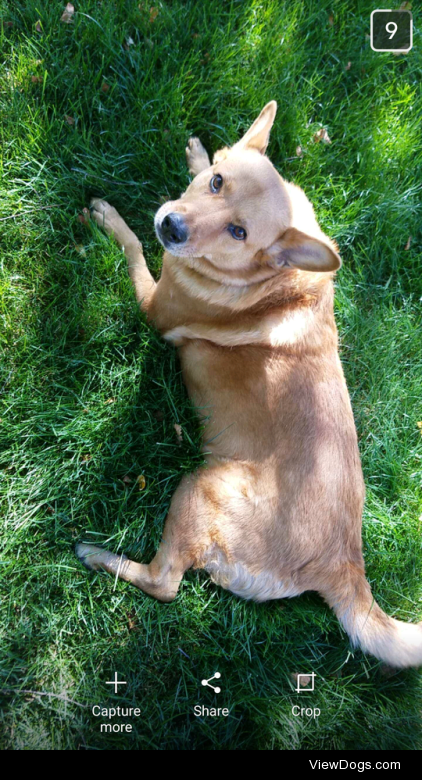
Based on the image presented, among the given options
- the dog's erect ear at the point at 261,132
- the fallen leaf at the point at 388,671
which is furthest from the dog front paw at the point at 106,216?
the fallen leaf at the point at 388,671

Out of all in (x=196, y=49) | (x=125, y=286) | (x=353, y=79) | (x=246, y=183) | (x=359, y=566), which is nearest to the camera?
(x=246, y=183)

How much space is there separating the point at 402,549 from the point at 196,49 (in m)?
4.19

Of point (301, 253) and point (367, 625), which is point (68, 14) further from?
point (367, 625)

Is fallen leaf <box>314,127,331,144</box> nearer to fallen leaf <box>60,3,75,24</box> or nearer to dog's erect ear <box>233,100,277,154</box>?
dog's erect ear <box>233,100,277,154</box>

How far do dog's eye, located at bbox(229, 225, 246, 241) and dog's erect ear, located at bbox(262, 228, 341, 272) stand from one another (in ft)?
0.52

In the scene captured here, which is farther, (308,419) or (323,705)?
(323,705)

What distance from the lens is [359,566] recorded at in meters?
3.03

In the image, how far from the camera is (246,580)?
3.04 meters

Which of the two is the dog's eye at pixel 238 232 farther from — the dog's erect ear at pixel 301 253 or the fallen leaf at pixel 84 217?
the fallen leaf at pixel 84 217

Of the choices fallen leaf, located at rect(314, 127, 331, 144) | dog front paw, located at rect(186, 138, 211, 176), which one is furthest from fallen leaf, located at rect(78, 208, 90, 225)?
fallen leaf, located at rect(314, 127, 331, 144)

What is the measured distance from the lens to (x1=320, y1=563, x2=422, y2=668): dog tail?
297 cm

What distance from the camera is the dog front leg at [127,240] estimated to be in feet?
11.6

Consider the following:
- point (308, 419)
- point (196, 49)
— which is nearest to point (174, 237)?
point (308, 419)

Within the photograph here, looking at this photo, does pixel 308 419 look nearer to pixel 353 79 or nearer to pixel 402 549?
pixel 402 549
